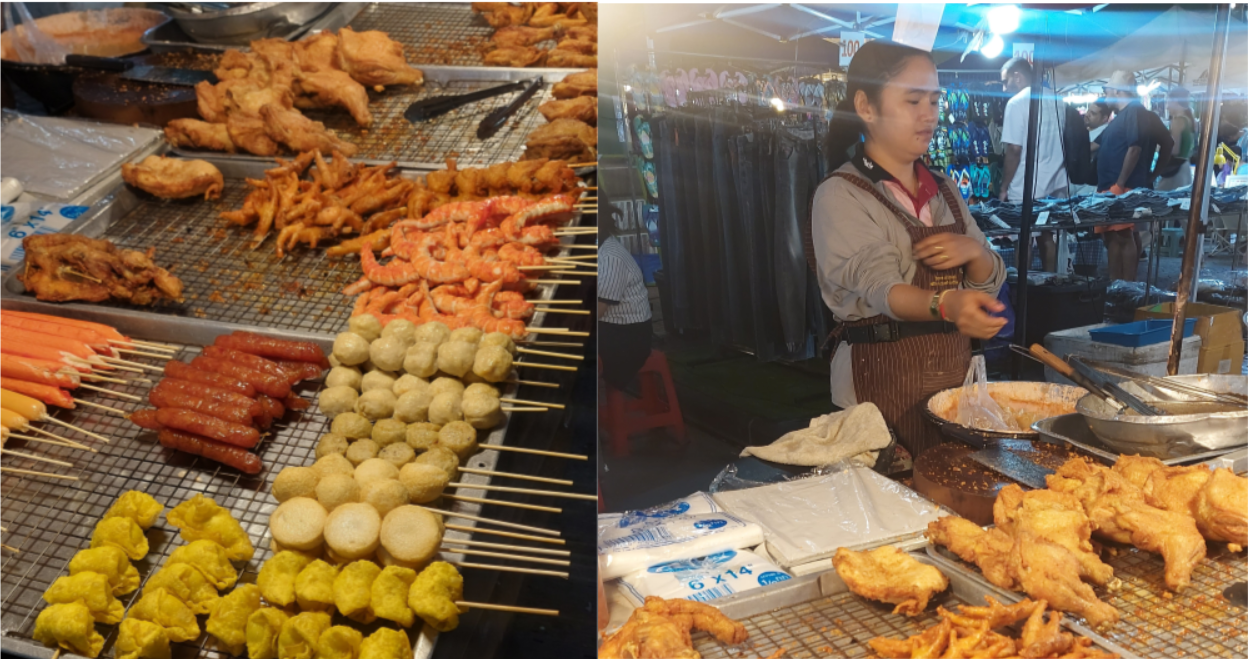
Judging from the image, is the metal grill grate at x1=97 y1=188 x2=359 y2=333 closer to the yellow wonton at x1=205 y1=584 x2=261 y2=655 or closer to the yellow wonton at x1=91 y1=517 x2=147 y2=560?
the yellow wonton at x1=91 y1=517 x2=147 y2=560

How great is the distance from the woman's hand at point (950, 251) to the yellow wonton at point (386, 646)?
187 centimetres

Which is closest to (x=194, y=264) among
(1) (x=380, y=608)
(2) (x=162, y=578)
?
(2) (x=162, y=578)

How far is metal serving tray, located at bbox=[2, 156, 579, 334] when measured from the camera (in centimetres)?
406

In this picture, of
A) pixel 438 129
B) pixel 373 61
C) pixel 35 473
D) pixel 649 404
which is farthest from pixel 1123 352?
pixel 373 61

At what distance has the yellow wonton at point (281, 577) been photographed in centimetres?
252

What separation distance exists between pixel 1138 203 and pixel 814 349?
0.51 meters

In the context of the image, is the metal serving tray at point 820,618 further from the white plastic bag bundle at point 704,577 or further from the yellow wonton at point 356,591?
the yellow wonton at point 356,591

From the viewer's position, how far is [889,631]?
125 centimetres

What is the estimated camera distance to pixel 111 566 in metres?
2.62

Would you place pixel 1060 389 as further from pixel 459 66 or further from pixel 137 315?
pixel 459 66

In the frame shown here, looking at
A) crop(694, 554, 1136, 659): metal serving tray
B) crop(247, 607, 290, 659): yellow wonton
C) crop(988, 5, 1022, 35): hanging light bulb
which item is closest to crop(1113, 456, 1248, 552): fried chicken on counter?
crop(694, 554, 1136, 659): metal serving tray

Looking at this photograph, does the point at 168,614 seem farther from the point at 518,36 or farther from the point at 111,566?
the point at 518,36

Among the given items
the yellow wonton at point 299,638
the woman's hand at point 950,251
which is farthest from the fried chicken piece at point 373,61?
the woman's hand at point 950,251

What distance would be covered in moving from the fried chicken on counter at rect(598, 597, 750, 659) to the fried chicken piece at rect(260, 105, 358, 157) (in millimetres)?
4736
